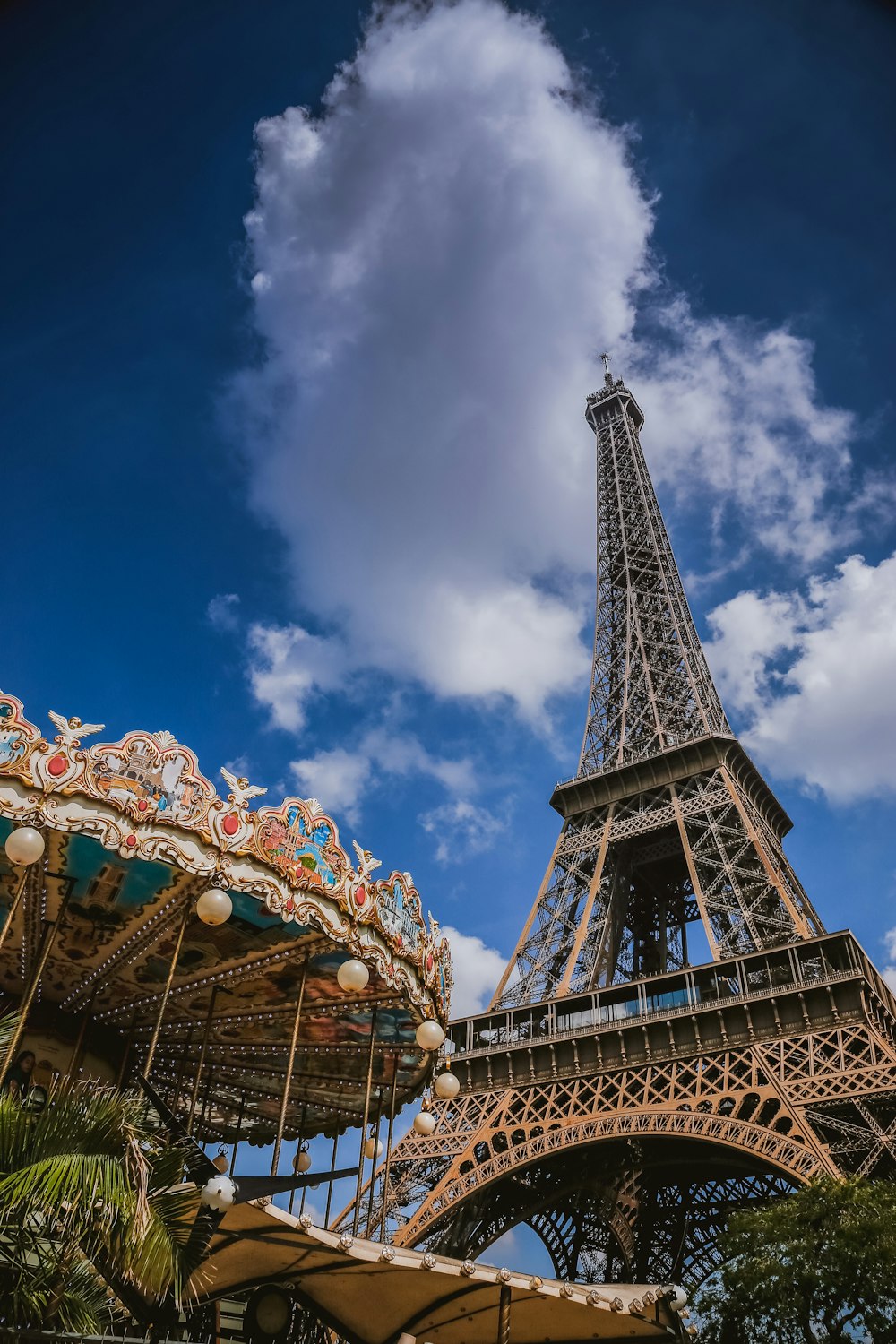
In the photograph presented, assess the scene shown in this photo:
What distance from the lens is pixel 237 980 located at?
1060 centimetres

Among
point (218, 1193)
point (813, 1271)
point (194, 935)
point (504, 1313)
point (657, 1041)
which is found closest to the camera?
point (218, 1193)

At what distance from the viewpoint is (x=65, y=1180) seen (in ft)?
18.3

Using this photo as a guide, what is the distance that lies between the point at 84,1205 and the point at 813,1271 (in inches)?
521

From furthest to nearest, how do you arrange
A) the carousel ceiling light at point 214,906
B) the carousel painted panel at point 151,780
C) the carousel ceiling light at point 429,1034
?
the carousel ceiling light at point 429,1034 → the carousel ceiling light at point 214,906 → the carousel painted panel at point 151,780

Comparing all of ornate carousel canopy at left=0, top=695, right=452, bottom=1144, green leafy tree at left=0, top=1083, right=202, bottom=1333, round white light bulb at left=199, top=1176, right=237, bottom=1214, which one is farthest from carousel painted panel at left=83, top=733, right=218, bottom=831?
round white light bulb at left=199, top=1176, right=237, bottom=1214

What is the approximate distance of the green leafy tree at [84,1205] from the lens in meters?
5.61

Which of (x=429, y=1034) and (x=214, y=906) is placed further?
(x=429, y=1034)

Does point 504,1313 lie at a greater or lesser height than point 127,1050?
lesser

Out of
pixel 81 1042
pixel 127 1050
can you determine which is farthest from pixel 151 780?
pixel 127 1050

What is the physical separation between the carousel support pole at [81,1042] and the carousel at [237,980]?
5cm

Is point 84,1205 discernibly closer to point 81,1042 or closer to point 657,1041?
point 81,1042

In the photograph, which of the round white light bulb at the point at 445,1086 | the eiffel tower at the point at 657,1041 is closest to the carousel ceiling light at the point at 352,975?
the round white light bulb at the point at 445,1086

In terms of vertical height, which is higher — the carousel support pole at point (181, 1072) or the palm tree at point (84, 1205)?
the carousel support pole at point (181, 1072)

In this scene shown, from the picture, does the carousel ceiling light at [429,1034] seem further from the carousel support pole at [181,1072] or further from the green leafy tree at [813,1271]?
the green leafy tree at [813,1271]
